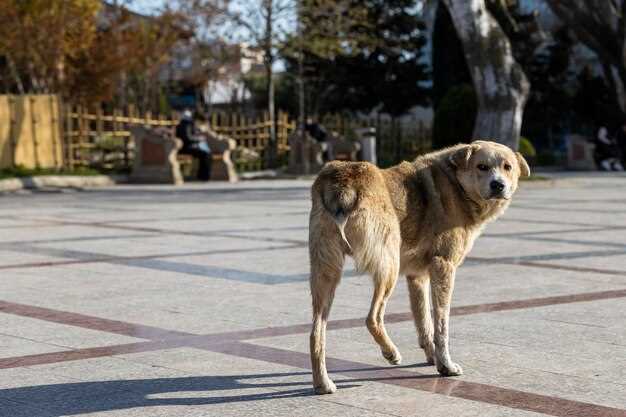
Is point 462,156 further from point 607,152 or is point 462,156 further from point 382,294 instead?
point 607,152

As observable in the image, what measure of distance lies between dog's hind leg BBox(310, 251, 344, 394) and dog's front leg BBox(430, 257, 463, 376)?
68cm

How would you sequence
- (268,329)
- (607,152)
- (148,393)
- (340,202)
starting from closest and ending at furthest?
1. (340,202)
2. (148,393)
3. (268,329)
4. (607,152)

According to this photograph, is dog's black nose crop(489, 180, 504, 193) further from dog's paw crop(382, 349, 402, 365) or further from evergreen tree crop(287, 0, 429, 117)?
evergreen tree crop(287, 0, 429, 117)

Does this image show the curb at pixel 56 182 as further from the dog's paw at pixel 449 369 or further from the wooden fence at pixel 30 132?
the dog's paw at pixel 449 369

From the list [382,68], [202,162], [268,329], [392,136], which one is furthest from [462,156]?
[382,68]

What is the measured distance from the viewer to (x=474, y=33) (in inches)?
953

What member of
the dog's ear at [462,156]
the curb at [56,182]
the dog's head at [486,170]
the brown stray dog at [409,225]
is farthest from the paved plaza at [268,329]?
the curb at [56,182]

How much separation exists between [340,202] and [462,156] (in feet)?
3.12

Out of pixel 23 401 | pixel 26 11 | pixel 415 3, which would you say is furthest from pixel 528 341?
pixel 415 3

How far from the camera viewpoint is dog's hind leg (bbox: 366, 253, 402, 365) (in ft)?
18.5

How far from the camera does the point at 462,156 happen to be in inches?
241

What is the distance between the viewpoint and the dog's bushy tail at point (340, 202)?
546 centimetres

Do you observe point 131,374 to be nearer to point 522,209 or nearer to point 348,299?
point 348,299

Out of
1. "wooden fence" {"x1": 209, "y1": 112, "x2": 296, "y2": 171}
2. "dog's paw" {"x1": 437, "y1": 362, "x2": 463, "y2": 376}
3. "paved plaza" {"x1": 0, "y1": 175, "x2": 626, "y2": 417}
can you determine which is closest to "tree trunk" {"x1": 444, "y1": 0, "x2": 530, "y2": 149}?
"wooden fence" {"x1": 209, "y1": 112, "x2": 296, "y2": 171}
